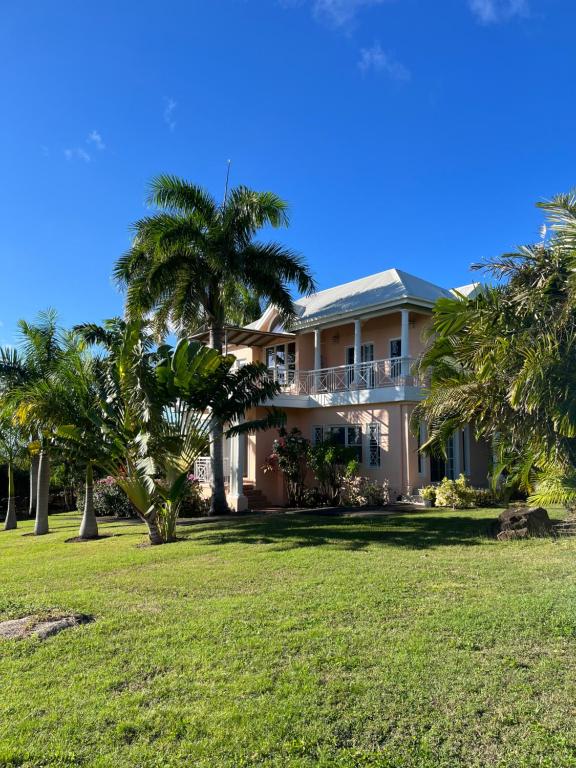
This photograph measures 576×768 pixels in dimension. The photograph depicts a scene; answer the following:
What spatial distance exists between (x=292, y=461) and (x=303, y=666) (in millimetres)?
15120

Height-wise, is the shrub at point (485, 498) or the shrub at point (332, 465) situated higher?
the shrub at point (332, 465)

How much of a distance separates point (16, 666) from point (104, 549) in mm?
7537

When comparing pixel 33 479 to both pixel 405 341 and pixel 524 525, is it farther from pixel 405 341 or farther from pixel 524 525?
pixel 524 525

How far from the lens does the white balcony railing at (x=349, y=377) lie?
19.3 metres

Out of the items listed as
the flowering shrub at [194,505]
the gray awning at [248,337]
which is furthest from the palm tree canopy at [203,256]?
the flowering shrub at [194,505]

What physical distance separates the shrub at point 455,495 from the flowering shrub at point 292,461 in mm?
4729

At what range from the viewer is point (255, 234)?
60.4 ft

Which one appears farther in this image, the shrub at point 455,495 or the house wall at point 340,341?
the house wall at point 340,341

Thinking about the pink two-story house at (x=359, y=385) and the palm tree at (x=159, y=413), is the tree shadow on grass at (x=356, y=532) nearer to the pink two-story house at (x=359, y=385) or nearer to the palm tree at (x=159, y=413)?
the palm tree at (x=159, y=413)

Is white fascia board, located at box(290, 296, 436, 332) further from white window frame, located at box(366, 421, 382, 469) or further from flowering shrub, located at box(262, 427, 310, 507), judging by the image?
flowering shrub, located at box(262, 427, 310, 507)

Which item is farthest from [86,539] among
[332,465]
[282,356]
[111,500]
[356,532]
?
[282,356]

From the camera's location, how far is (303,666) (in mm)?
4945

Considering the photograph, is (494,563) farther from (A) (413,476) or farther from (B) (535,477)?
(A) (413,476)

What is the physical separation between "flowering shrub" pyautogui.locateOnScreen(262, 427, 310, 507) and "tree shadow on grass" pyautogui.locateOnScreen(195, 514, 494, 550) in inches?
151
